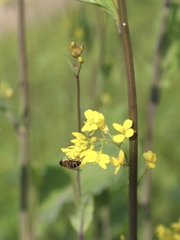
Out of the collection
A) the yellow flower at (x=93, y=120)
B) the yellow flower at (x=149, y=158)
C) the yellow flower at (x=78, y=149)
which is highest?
the yellow flower at (x=93, y=120)

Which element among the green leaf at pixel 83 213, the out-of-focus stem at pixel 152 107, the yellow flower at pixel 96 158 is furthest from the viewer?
the out-of-focus stem at pixel 152 107

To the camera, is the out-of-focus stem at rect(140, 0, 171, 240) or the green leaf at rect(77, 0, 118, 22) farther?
the out-of-focus stem at rect(140, 0, 171, 240)

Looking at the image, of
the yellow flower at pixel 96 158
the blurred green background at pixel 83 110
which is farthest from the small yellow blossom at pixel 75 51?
the blurred green background at pixel 83 110

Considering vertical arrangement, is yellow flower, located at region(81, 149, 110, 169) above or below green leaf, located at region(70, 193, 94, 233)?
above

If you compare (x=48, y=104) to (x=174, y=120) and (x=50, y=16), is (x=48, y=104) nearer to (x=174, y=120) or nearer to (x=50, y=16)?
(x=174, y=120)

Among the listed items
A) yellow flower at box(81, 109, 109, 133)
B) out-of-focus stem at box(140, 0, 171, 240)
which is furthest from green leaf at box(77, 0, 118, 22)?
out-of-focus stem at box(140, 0, 171, 240)

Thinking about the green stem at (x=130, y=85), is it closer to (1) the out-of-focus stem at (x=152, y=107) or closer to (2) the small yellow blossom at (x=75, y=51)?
(2) the small yellow blossom at (x=75, y=51)

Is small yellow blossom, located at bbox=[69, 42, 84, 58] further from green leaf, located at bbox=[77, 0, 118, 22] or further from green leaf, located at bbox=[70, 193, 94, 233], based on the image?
green leaf, located at bbox=[70, 193, 94, 233]
